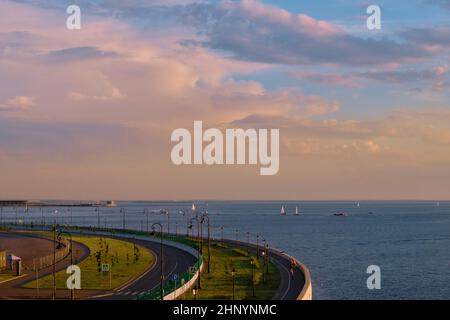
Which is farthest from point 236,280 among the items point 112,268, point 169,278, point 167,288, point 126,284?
point 112,268

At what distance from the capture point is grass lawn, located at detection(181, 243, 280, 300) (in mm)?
60594

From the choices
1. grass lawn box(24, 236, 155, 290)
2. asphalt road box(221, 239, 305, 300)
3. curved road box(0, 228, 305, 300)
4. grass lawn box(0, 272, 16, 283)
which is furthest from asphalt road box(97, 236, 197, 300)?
grass lawn box(0, 272, 16, 283)

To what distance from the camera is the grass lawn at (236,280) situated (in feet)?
199

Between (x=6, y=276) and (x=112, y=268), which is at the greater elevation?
(x=6, y=276)

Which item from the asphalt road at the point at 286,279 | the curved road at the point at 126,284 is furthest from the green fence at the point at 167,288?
the asphalt road at the point at 286,279

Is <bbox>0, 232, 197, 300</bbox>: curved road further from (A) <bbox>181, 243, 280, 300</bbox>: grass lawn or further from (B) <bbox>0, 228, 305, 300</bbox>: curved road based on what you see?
(A) <bbox>181, 243, 280, 300</bbox>: grass lawn

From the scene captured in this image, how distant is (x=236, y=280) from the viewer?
71188 millimetres

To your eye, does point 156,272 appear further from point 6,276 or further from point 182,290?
point 182,290

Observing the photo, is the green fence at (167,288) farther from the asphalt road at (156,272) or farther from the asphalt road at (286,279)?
the asphalt road at (286,279)
